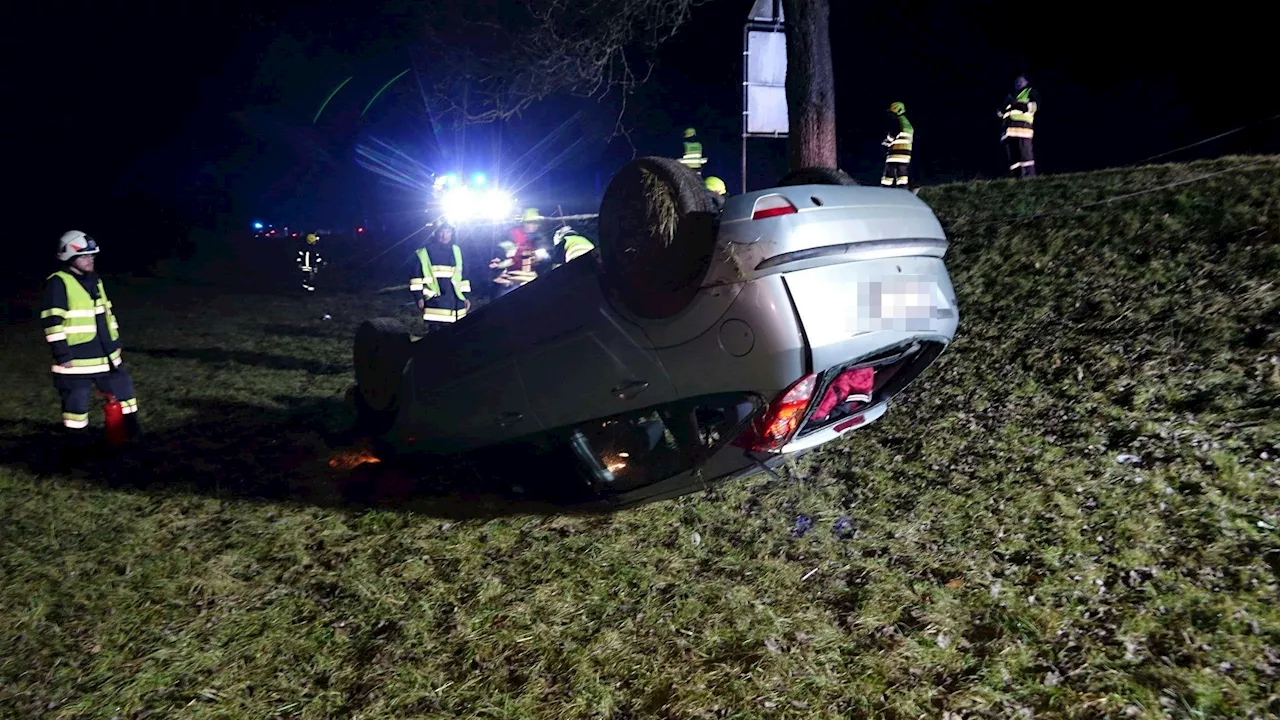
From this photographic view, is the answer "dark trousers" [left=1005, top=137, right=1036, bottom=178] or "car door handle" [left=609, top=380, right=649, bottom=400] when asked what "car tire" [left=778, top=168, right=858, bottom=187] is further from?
"dark trousers" [left=1005, top=137, right=1036, bottom=178]

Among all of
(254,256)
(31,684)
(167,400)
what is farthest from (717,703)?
(254,256)

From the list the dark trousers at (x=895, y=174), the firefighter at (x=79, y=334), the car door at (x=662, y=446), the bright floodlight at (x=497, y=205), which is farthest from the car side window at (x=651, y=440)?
the bright floodlight at (x=497, y=205)

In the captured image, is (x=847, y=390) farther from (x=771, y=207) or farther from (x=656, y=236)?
(x=656, y=236)

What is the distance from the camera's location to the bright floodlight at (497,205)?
452 inches

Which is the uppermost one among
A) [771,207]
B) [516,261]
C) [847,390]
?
[516,261]

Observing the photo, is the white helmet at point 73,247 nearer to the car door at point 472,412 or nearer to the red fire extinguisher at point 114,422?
the red fire extinguisher at point 114,422

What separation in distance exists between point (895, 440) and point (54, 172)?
1896 inches

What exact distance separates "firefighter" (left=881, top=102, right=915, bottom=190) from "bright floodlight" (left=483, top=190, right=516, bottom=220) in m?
6.02

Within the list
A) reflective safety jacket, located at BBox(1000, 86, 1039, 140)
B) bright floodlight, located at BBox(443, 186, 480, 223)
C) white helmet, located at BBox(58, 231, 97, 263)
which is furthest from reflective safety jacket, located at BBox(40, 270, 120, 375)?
reflective safety jacket, located at BBox(1000, 86, 1039, 140)

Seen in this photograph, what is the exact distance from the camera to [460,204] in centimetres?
934

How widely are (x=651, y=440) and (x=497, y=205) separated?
9.60 metres

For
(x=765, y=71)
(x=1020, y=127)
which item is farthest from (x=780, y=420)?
(x=1020, y=127)

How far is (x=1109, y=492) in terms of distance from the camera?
3.13 meters

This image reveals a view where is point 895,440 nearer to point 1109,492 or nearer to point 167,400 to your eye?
point 1109,492
